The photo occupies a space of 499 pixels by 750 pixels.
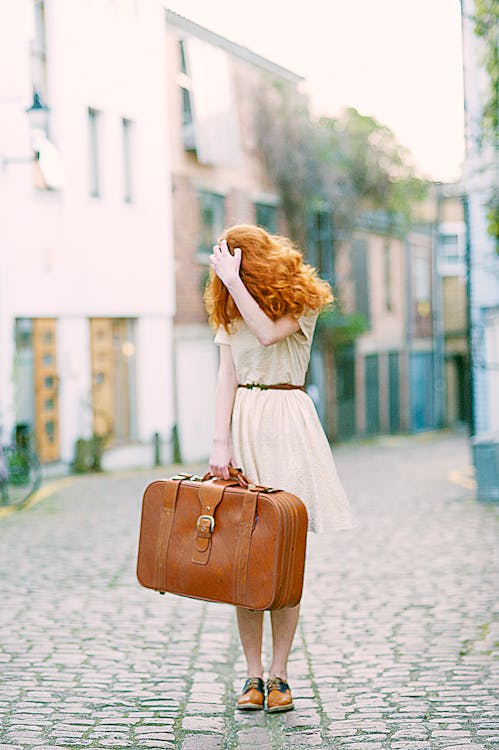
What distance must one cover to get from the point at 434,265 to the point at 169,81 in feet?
49.0

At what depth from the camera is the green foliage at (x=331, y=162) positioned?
22.4 m

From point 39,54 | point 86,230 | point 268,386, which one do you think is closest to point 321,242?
point 86,230

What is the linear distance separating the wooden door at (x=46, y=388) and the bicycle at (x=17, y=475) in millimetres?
4118

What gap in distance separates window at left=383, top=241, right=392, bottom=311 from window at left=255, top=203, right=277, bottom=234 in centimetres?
621

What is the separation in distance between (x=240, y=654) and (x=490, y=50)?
8.03 m

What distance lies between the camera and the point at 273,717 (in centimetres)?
417

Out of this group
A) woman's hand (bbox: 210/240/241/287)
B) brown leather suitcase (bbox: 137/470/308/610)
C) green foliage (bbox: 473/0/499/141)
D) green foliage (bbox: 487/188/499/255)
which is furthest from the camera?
green foliage (bbox: 473/0/499/141)

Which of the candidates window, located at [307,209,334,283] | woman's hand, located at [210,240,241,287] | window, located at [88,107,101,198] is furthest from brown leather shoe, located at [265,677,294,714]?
window, located at [307,209,334,283]

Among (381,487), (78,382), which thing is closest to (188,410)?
(78,382)

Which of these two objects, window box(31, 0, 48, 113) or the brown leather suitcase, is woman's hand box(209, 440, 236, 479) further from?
window box(31, 0, 48, 113)

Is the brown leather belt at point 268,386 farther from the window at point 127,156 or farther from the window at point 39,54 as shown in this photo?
the window at point 127,156

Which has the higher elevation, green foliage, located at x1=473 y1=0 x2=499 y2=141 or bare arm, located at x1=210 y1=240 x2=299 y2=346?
green foliage, located at x1=473 y1=0 x2=499 y2=141

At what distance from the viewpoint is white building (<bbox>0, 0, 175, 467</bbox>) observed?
1490cm

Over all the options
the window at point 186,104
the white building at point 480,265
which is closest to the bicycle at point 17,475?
the white building at point 480,265
